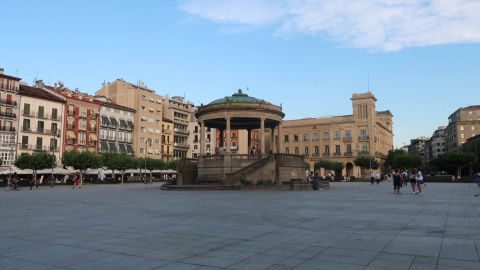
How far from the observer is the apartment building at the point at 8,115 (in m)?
59.9

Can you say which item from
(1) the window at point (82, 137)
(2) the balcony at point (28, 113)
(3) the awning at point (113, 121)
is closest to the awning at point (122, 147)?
(3) the awning at point (113, 121)

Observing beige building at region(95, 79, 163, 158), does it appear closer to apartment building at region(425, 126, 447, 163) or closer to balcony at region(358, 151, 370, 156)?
balcony at region(358, 151, 370, 156)

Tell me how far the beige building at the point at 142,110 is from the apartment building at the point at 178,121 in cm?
498

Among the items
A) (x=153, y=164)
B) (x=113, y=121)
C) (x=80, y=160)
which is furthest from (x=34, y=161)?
(x=113, y=121)

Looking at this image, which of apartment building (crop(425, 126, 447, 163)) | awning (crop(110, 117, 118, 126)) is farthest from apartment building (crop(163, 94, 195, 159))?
apartment building (crop(425, 126, 447, 163))

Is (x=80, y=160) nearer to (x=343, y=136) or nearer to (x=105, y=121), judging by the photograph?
(x=105, y=121)

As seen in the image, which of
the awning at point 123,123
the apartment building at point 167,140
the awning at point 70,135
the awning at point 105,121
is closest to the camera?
the awning at point 70,135

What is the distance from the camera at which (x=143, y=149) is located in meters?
86.9

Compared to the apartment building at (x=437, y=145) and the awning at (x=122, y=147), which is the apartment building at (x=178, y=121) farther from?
the apartment building at (x=437, y=145)

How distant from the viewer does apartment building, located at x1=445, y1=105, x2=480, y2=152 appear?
111062 mm

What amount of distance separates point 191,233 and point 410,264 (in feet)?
16.1

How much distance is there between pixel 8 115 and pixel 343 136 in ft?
237

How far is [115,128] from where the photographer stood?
80812 millimetres

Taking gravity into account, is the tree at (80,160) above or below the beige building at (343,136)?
below
